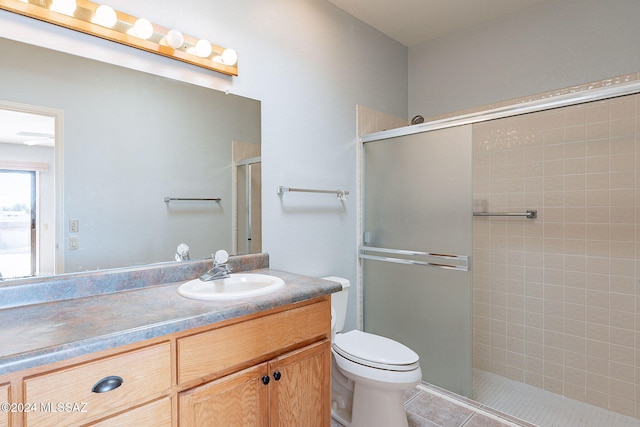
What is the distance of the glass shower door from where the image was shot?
1.99m

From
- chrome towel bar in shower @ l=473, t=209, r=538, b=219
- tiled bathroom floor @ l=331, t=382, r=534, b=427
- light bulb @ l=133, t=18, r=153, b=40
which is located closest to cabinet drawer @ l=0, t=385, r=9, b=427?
light bulb @ l=133, t=18, r=153, b=40

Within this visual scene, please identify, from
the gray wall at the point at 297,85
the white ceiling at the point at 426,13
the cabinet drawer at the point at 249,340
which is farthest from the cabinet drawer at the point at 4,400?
the white ceiling at the point at 426,13

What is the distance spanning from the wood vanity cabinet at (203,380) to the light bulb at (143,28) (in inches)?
48.0

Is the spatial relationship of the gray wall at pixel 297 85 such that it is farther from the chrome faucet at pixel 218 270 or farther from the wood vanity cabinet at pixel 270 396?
the wood vanity cabinet at pixel 270 396

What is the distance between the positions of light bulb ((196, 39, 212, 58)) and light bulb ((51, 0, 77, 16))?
47 cm

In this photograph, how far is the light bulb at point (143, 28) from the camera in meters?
1.37

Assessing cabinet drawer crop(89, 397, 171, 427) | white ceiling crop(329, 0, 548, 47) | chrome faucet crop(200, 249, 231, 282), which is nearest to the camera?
cabinet drawer crop(89, 397, 171, 427)

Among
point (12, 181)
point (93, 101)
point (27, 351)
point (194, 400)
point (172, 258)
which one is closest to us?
point (27, 351)

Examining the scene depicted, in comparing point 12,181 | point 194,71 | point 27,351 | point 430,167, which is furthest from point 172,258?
point 430,167

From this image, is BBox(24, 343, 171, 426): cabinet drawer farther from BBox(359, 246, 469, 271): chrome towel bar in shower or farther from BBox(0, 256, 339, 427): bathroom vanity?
BBox(359, 246, 469, 271): chrome towel bar in shower

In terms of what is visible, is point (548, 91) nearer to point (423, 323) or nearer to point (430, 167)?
point (430, 167)

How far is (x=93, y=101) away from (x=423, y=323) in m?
2.16

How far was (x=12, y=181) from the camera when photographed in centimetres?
116

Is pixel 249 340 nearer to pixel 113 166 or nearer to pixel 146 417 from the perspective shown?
pixel 146 417
